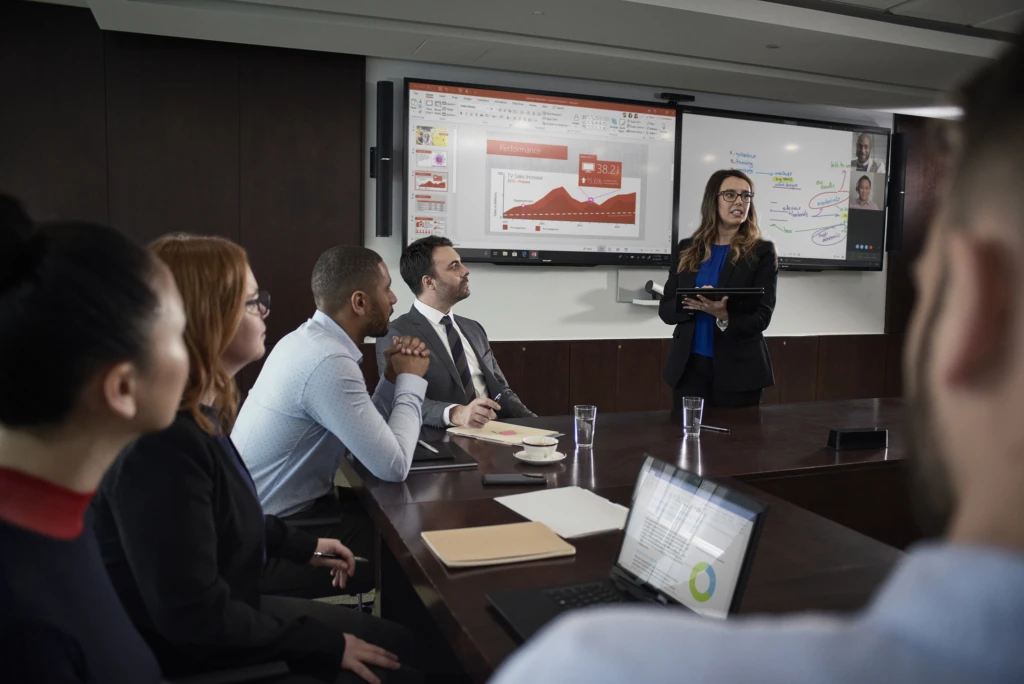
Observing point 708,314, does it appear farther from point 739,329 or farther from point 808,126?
point 808,126

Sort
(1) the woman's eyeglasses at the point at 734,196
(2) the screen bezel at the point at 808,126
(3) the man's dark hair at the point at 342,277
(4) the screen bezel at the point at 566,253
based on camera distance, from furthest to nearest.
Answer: (2) the screen bezel at the point at 808,126 → (4) the screen bezel at the point at 566,253 → (1) the woman's eyeglasses at the point at 734,196 → (3) the man's dark hair at the point at 342,277

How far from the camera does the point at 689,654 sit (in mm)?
339

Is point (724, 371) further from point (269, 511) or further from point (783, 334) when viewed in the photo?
point (783, 334)

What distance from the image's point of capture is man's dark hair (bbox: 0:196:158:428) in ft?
2.74

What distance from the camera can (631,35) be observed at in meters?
3.90

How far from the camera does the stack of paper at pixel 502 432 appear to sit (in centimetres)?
226

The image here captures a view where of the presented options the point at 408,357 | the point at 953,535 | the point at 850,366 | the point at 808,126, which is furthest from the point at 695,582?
the point at 850,366

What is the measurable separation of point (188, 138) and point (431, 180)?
134 cm

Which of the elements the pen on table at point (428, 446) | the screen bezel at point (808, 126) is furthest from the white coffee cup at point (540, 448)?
the screen bezel at point (808, 126)

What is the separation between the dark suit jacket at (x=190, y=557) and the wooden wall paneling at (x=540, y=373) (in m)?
3.29

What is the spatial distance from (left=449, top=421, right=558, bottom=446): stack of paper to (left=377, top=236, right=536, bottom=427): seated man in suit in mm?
495

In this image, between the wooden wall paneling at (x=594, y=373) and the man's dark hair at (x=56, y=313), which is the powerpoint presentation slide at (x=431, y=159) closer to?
the wooden wall paneling at (x=594, y=373)

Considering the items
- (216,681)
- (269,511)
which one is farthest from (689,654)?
(269,511)

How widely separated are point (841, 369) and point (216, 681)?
5.29 m
